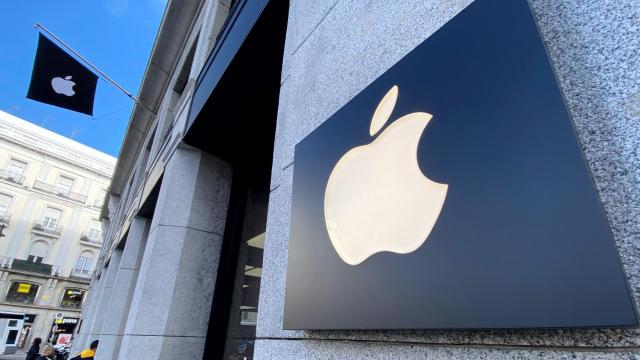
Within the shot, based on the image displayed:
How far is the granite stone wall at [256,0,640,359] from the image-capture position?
840mm

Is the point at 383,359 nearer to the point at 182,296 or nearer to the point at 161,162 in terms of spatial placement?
the point at 182,296

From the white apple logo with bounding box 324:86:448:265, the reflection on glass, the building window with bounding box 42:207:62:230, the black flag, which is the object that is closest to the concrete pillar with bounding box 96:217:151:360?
the black flag

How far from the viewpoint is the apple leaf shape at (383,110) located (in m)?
1.49

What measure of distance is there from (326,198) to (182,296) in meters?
3.58

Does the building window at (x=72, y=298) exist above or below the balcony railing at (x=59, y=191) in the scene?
below

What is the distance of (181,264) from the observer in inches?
183

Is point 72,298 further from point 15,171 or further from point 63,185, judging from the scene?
point 15,171

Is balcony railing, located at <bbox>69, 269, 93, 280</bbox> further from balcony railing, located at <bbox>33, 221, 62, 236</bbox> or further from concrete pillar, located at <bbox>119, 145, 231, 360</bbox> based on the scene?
concrete pillar, located at <bbox>119, 145, 231, 360</bbox>

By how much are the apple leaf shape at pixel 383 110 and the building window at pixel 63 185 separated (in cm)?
4402

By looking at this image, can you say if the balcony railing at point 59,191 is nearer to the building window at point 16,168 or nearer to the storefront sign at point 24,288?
the building window at point 16,168

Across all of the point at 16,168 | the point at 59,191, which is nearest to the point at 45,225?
the point at 59,191

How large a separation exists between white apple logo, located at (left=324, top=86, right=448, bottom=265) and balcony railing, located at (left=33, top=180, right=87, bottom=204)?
4361 cm

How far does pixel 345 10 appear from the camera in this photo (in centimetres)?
227

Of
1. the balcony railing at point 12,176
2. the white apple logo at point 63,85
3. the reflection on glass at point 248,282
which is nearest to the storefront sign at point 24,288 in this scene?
the balcony railing at point 12,176
